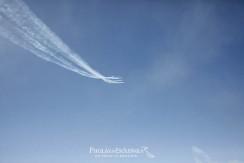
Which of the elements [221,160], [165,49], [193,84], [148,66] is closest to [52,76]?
[148,66]

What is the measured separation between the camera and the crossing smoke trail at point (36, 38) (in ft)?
11.4

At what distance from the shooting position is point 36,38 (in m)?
3.50

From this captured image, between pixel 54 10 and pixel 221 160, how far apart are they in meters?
2.51

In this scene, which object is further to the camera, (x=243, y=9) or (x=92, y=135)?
(x=243, y=9)

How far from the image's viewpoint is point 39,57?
3645mm

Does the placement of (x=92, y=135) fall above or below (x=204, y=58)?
below

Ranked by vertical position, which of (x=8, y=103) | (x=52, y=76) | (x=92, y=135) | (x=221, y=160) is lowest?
(x=221, y=160)

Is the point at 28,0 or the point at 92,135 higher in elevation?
the point at 28,0

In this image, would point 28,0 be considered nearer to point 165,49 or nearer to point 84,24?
point 84,24

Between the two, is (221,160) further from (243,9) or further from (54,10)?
(54,10)

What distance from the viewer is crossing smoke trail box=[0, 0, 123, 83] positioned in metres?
3.48

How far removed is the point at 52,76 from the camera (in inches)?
145

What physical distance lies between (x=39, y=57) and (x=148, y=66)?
1.23 metres

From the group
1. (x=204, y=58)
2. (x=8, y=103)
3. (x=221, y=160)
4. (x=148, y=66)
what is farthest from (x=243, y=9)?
(x=8, y=103)
